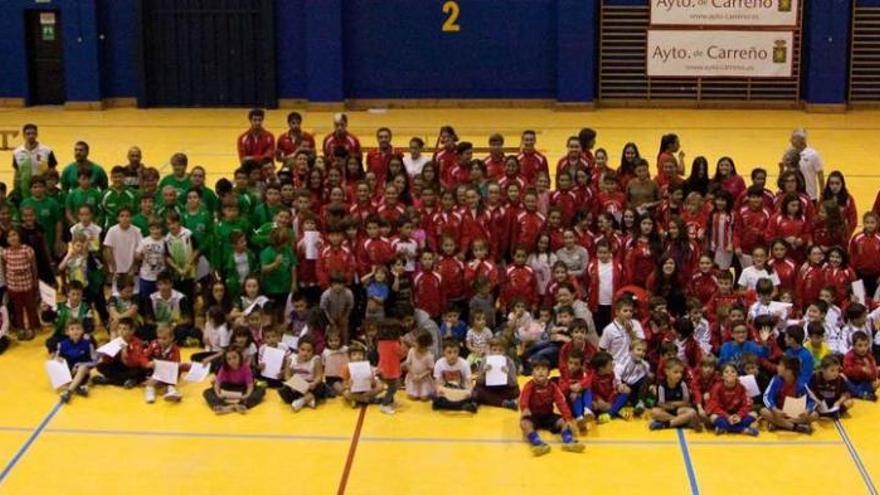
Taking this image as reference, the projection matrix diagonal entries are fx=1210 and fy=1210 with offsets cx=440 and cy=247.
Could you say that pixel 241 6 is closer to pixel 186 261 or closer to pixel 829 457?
pixel 186 261

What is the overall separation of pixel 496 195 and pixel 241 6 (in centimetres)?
1674

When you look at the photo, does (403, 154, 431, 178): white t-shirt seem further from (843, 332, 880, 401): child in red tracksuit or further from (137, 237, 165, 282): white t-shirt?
(843, 332, 880, 401): child in red tracksuit

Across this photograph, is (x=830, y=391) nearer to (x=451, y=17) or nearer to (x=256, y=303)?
(x=256, y=303)

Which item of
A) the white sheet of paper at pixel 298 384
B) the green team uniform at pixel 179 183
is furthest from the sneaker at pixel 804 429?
the green team uniform at pixel 179 183

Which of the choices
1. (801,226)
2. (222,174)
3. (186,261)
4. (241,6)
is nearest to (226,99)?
(241,6)

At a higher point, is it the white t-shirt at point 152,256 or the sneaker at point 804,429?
the white t-shirt at point 152,256

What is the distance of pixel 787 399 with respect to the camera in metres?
10.4

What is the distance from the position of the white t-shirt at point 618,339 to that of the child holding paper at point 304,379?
2.67 metres

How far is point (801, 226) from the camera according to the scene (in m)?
13.0

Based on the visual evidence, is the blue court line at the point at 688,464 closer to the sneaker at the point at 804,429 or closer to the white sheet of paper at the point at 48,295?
the sneaker at the point at 804,429

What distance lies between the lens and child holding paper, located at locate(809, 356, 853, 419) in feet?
35.0

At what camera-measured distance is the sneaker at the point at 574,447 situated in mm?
10062

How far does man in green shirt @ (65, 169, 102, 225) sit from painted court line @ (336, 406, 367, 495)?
4.58m

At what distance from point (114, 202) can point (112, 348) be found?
2.69 m
